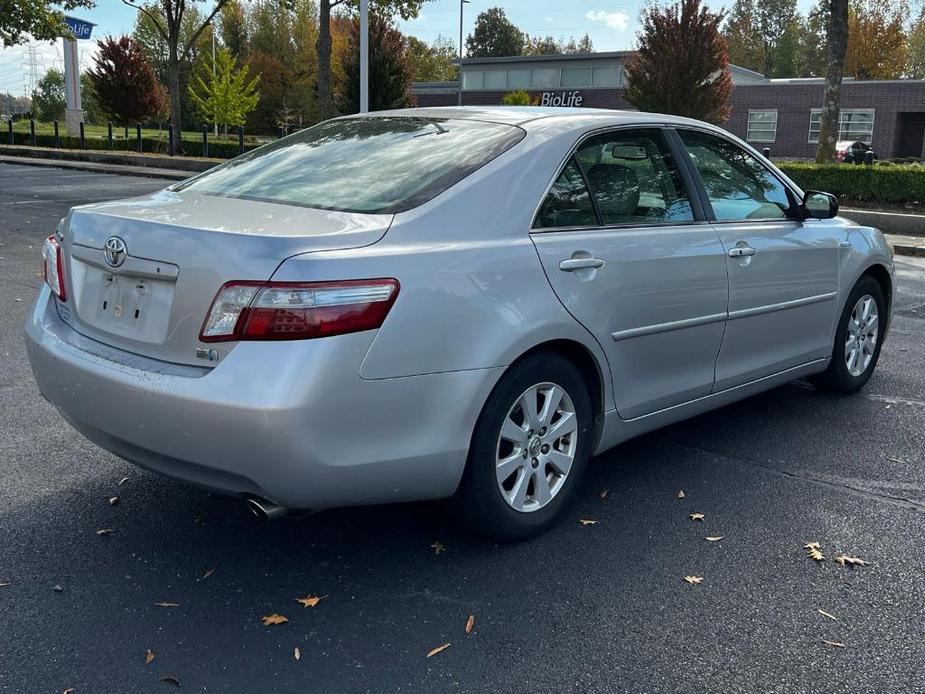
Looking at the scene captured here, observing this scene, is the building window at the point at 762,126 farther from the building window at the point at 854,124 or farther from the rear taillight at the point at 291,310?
the rear taillight at the point at 291,310

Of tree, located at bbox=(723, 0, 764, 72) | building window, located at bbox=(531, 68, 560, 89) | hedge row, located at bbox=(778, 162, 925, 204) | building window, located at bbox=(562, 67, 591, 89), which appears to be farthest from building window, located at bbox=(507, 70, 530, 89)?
tree, located at bbox=(723, 0, 764, 72)

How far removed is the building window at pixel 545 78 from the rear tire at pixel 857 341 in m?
51.1

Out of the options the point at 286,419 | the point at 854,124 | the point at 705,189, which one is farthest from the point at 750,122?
the point at 286,419

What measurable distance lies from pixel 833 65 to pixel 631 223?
17275 mm

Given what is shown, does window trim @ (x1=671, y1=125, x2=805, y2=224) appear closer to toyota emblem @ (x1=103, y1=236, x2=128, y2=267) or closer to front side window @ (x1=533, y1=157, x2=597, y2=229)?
front side window @ (x1=533, y1=157, x2=597, y2=229)

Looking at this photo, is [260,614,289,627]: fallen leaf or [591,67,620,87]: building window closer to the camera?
[260,614,289,627]: fallen leaf

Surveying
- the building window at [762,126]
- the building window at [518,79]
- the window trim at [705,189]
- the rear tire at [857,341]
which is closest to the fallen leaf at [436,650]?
the window trim at [705,189]

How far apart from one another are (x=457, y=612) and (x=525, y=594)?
268mm

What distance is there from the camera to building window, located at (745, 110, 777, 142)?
157ft

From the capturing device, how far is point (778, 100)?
47.6 meters

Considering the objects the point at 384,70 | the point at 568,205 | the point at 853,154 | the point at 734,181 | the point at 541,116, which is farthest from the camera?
the point at 384,70

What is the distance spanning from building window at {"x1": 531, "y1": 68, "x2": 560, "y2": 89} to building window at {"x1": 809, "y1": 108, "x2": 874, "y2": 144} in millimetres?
14882

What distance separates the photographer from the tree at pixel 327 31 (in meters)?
25.0

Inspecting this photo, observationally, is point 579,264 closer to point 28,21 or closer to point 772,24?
point 28,21
